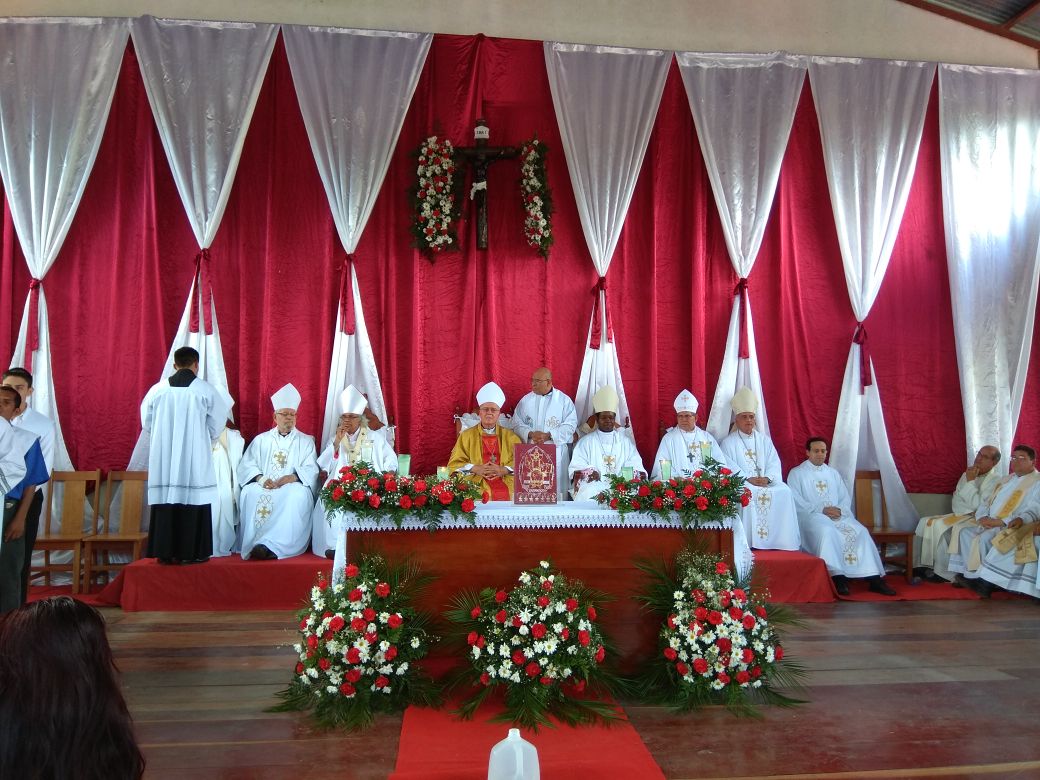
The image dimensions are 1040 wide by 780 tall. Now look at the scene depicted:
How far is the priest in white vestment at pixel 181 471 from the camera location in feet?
18.9

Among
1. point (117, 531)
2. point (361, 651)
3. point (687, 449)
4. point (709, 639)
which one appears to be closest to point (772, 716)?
point (709, 639)

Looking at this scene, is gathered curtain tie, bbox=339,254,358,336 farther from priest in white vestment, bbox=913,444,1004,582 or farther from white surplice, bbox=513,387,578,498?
priest in white vestment, bbox=913,444,1004,582

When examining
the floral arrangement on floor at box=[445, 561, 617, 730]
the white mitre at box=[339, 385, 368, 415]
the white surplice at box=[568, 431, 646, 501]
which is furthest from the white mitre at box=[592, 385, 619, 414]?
the floral arrangement on floor at box=[445, 561, 617, 730]

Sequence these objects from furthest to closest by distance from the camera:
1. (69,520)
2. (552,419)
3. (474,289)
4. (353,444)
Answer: (474,289) → (552,419) → (353,444) → (69,520)

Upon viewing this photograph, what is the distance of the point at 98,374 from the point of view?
6.83m

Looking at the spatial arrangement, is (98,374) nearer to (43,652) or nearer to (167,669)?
(167,669)

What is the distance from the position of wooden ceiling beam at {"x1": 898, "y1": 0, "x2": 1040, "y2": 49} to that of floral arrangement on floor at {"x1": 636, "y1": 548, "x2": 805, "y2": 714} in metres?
6.27

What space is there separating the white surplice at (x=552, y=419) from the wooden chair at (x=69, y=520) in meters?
3.20

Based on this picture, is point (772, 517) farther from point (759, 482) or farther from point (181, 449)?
point (181, 449)

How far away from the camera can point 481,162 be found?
692 centimetres

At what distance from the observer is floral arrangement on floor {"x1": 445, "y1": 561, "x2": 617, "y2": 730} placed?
Answer: 11.6 ft

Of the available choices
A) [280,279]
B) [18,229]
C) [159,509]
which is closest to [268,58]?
[280,279]

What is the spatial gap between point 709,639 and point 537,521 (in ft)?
2.97

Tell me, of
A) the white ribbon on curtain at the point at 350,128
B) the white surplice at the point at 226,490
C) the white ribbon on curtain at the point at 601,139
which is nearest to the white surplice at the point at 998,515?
the white ribbon on curtain at the point at 601,139
